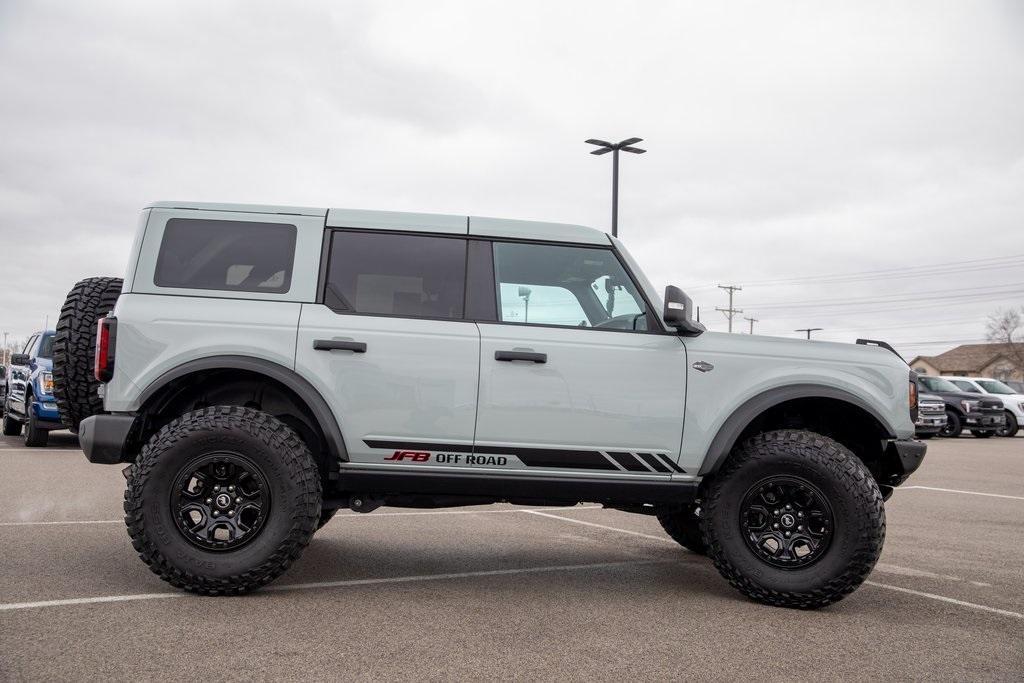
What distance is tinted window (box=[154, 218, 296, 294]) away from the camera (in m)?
5.18

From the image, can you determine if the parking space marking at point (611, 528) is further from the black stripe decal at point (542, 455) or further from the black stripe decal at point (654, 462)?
the black stripe decal at point (542, 455)

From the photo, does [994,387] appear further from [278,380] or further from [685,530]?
[278,380]

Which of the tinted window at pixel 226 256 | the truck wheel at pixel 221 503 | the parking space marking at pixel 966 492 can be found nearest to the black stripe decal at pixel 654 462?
the truck wheel at pixel 221 503

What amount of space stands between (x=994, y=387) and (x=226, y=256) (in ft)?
92.1

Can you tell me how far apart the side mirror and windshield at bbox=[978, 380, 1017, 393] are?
2643 cm

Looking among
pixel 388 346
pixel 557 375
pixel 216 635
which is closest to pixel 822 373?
pixel 557 375

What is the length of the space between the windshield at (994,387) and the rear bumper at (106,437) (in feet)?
92.6

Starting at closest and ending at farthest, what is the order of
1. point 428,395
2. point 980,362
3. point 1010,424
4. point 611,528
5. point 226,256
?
point 428,395 → point 226,256 → point 611,528 → point 1010,424 → point 980,362

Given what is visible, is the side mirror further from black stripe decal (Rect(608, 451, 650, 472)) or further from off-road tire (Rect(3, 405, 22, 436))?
off-road tire (Rect(3, 405, 22, 436))

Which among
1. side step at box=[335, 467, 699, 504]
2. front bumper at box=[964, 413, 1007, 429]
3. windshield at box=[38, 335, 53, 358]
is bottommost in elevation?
side step at box=[335, 467, 699, 504]

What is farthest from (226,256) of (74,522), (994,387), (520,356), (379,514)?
(994,387)

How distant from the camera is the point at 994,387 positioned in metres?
28.1

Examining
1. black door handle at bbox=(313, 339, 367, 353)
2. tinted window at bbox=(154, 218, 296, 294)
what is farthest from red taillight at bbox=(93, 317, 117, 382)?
black door handle at bbox=(313, 339, 367, 353)

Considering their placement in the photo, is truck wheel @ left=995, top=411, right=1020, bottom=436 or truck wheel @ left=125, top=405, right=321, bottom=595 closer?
truck wheel @ left=125, top=405, right=321, bottom=595
